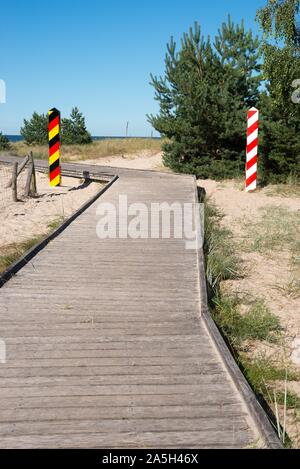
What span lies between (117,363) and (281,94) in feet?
33.4

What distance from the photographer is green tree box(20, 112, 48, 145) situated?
36781mm

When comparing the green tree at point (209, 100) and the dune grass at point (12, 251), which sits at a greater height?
the green tree at point (209, 100)

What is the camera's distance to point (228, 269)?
6512mm

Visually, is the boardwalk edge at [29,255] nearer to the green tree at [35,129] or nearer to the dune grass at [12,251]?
the dune grass at [12,251]

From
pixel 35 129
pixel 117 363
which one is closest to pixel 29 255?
pixel 117 363

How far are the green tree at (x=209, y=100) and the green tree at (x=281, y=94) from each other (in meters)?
1.16

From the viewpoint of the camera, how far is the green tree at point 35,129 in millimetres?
36781

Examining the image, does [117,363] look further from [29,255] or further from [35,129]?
[35,129]

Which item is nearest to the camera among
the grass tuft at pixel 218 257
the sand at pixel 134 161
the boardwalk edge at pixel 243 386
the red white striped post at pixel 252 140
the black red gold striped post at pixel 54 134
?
the boardwalk edge at pixel 243 386

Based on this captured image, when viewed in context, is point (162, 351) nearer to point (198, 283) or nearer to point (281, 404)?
point (281, 404)

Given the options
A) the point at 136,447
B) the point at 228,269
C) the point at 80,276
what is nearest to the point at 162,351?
the point at 136,447

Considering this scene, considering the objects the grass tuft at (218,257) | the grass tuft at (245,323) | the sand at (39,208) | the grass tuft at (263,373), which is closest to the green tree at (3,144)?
the sand at (39,208)

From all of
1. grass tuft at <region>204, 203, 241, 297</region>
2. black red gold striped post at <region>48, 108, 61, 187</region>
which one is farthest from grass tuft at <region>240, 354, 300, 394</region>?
black red gold striped post at <region>48, 108, 61, 187</region>
